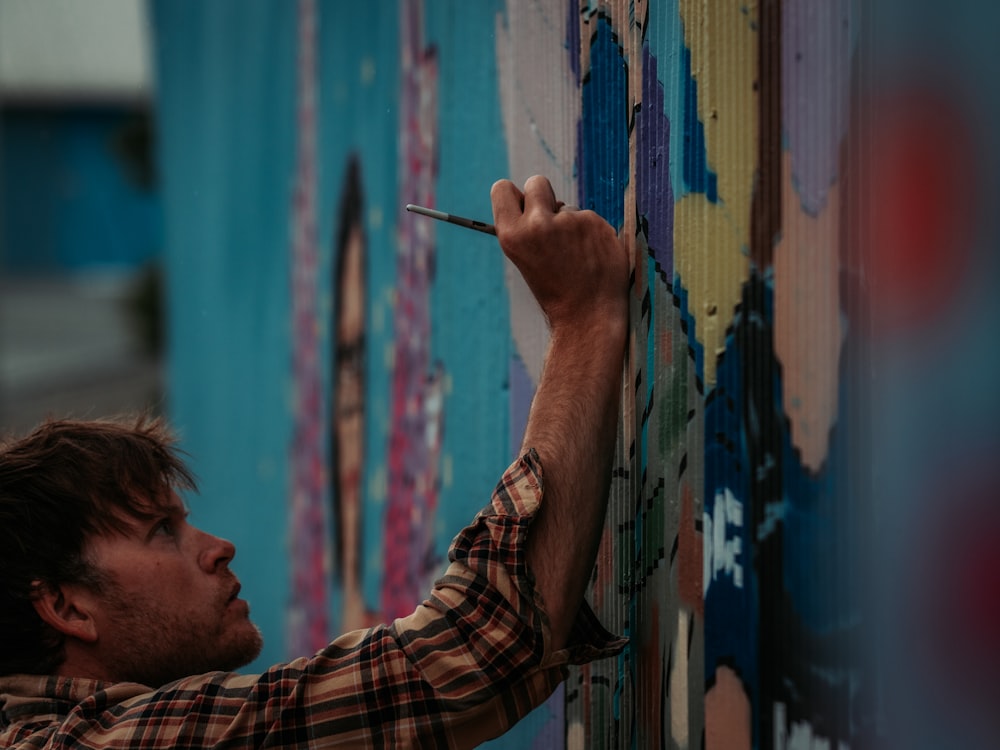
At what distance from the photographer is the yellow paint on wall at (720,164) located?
149 cm


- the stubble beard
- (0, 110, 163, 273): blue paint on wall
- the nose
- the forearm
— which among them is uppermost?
(0, 110, 163, 273): blue paint on wall

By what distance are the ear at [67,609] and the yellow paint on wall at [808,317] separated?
3.32ft

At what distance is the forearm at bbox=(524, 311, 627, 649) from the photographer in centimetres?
141

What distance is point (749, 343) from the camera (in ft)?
4.88

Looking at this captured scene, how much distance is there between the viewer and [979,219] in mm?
1163

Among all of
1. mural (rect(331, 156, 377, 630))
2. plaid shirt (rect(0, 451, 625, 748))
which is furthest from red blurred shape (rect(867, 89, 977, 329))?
mural (rect(331, 156, 377, 630))

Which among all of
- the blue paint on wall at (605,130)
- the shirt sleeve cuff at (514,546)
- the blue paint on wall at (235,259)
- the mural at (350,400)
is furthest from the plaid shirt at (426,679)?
the blue paint on wall at (235,259)

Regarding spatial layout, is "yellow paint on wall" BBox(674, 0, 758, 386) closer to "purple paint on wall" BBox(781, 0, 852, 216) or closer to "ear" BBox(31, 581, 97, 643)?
"purple paint on wall" BBox(781, 0, 852, 216)

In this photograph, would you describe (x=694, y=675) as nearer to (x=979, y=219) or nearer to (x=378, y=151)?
(x=979, y=219)

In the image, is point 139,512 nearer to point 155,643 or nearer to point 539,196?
point 155,643

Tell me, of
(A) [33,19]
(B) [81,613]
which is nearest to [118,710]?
(B) [81,613]

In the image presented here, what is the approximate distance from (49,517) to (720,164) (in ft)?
3.42

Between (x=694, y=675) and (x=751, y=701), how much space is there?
0.10 m

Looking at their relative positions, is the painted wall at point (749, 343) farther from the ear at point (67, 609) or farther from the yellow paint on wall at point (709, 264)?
the ear at point (67, 609)
